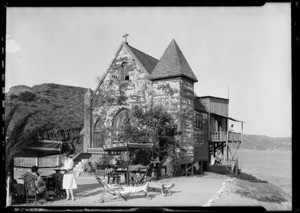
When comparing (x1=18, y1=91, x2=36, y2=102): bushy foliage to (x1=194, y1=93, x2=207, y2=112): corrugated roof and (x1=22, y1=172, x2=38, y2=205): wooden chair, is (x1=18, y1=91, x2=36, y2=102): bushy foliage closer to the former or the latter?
(x1=194, y1=93, x2=207, y2=112): corrugated roof

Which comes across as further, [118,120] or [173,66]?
[118,120]

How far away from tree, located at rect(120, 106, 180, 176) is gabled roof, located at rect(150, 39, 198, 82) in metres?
2.85

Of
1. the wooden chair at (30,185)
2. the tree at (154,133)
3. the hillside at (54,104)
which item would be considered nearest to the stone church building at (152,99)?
the tree at (154,133)

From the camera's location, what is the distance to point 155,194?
13.3 meters

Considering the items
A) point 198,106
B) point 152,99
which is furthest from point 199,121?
point 152,99

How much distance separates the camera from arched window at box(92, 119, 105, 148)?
2716cm

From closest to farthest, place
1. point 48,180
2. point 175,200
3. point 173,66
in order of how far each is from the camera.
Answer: point 175,200, point 48,180, point 173,66

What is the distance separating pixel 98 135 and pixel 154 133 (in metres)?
8.69

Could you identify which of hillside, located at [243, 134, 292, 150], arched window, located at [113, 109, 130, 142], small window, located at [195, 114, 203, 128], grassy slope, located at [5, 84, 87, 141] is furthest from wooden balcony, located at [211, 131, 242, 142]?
hillside, located at [243, 134, 292, 150]

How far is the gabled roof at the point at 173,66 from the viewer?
74.7ft

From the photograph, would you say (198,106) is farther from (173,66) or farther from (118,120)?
(118,120)

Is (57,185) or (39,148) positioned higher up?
(39,148)

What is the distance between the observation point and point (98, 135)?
1082 inches
